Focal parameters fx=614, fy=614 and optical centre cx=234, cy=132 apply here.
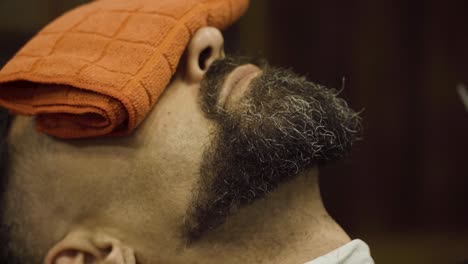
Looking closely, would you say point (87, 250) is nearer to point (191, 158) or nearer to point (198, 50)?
point (191, 158)

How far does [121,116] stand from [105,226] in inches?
8.1

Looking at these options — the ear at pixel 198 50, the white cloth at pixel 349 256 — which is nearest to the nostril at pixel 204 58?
the ear at pixel 198 50

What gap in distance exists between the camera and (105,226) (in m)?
0.99

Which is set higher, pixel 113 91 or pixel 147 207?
pixel 113 91

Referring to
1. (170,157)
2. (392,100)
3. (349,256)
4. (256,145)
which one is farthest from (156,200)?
(392,100)

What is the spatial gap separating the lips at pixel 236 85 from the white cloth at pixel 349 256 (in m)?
0.28

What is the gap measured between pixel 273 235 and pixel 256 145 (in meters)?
0.16

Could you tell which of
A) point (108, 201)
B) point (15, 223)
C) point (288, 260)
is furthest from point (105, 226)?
point (288, 260)

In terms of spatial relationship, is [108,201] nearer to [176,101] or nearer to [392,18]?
[176,101]

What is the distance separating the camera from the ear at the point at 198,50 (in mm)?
996

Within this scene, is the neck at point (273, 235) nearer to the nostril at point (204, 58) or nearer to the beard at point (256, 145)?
the beard at point (256, 145)

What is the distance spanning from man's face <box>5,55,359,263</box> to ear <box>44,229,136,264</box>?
2cm

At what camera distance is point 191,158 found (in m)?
0.94

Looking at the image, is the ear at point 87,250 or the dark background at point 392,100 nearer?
the ear at point 87,250
